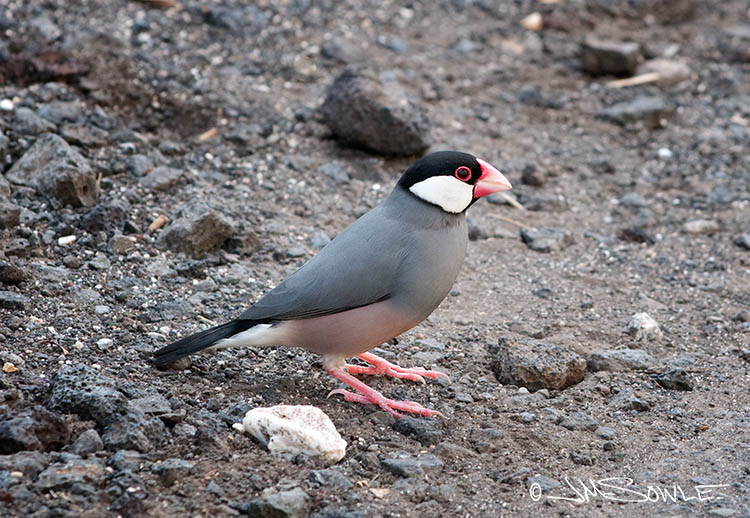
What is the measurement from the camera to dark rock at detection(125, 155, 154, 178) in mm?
6762

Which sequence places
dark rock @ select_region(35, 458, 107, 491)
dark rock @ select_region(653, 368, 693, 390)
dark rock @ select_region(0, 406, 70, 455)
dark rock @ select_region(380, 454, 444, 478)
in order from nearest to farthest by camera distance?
dark rock @ select_region(35, 458, 107, 491), dark rock @ select_region(0, 406, 70, 455), dark rock @ select_region(380, 454, 444, 478), dark rock @ select_region(653, 368, 693, 390)

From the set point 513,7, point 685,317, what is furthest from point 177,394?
point 513,7

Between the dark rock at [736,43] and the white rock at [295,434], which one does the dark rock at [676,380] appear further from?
the dark rock at [736,43]

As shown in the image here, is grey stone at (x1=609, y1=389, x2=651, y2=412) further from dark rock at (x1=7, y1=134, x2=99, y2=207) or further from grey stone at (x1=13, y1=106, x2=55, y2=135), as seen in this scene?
grey stone at (x1=13, y1=106, x2=55, y2=135)

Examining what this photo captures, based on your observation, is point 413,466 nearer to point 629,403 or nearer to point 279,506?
point 279,506

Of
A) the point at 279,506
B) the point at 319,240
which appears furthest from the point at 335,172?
the point at 279,506

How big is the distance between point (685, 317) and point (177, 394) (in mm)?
3472

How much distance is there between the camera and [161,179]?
673 cm

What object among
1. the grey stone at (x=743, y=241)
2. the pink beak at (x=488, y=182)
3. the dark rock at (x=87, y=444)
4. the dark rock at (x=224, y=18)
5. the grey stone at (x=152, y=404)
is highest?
the dark rock at (x=224, y=18)

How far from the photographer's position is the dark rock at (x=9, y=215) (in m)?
5.77

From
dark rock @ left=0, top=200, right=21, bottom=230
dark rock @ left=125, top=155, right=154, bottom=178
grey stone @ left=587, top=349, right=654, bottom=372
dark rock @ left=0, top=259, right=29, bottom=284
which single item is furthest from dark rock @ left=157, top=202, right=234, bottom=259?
grey stone @ left=587, top=349, right=654, bottom=372

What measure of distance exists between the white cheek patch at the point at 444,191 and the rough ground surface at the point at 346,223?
36.0 inches

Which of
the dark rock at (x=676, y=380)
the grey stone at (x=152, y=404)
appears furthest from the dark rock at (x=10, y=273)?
the dark rock at (x=676, y=380)

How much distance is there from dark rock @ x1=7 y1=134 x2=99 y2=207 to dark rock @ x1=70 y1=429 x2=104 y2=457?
2584 millimetres
